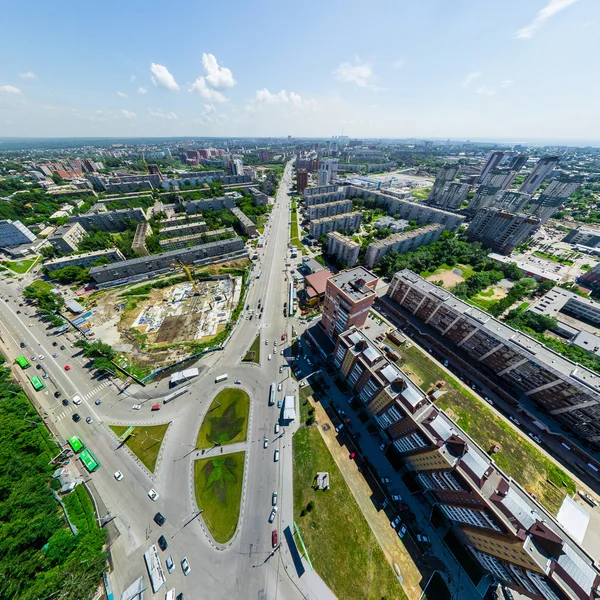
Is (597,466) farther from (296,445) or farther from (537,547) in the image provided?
(296,445)

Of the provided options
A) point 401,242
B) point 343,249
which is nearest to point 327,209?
point 343,249

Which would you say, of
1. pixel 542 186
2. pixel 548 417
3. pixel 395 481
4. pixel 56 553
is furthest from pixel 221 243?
pixel 542 186

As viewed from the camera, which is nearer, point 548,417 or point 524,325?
point 548,417

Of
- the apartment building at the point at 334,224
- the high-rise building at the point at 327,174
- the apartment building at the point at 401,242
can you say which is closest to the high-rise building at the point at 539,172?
the apartment building at the point at 401,242

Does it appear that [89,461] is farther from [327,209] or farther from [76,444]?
[327,209]

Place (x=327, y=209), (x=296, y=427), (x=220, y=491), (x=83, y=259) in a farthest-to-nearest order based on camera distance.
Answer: (x=327, y=209) < (x=83, y=259) < (x=296, y=427) < (x=220, y=491)

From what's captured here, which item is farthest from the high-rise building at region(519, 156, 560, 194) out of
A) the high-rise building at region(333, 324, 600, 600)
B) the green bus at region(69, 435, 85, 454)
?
the green bus at region(69, 435, 85, 454)

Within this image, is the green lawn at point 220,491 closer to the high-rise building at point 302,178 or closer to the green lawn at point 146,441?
the green lawn at point 146,441
